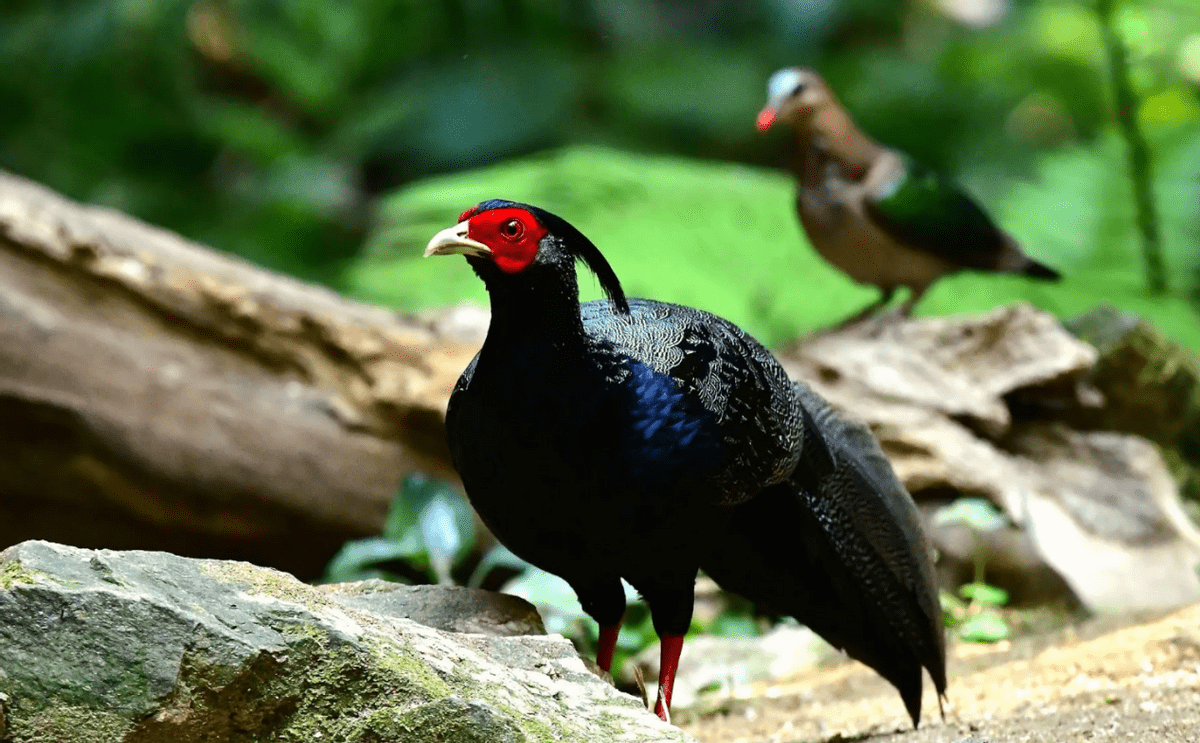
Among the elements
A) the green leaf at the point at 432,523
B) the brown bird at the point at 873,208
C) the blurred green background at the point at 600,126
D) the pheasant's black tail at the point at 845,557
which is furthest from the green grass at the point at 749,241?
the pheasant's black tail at the point at 845,557

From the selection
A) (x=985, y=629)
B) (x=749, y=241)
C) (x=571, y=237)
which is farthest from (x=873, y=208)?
(x=571, y=237)

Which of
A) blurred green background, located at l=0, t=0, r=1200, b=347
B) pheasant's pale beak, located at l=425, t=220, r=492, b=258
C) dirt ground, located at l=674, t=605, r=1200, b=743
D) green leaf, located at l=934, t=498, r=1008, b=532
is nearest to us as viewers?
pheasant's pale beak, located at l=425, t=220, r=492, b=258

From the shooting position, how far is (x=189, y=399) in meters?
4.58

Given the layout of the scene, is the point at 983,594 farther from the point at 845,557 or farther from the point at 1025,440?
the point at 845,557

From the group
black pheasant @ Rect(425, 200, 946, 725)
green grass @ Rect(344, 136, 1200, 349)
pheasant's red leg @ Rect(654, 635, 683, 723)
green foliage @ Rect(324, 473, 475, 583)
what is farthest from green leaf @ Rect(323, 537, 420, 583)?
green grass @ Rect(344, 136, 1200, 349)

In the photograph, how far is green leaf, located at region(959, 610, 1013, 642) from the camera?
170 inches

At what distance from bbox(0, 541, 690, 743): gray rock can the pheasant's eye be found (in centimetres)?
78

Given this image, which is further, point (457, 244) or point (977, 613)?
point (977, 613)

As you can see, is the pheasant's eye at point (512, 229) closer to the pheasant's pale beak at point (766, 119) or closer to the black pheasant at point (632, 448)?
the black pheasant at point (632, 448)

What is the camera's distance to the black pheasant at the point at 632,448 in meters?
2.52

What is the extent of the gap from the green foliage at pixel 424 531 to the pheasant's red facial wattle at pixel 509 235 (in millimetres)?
1751

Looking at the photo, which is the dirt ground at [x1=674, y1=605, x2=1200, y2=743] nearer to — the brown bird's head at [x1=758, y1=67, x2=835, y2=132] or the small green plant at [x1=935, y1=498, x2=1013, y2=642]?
the small green plant at [x1=935, y1=498, x2=1013, y2=642]

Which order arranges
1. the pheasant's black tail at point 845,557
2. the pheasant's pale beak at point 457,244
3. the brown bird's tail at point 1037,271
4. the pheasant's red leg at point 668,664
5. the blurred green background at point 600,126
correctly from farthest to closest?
the blurred green background at point 600,126 → the brown bird's tail at point 1037,271 → the pheasant's black tail at point 845,557 → the pheasant's red leg at point 668,664 → the pheasant's pale beak at point 457,244

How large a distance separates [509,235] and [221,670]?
991mm
